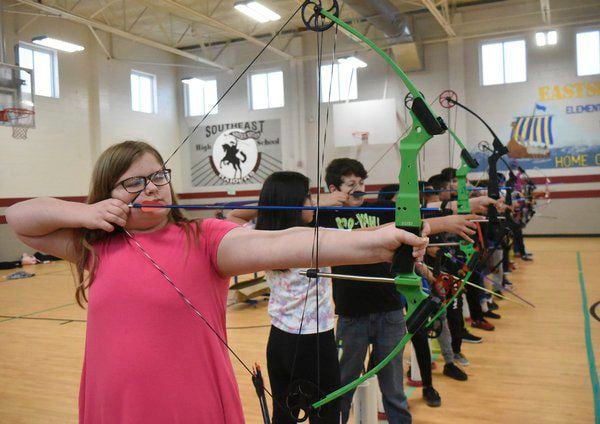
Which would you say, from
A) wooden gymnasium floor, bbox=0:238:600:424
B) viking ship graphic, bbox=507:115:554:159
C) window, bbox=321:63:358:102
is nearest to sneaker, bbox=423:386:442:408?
wooden gymnasium floor, bbox=0:238:600:424

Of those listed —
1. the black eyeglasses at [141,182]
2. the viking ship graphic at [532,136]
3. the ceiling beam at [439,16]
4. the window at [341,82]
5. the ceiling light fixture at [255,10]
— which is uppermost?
the ceiling beam at [439,16]

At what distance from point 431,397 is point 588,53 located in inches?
382

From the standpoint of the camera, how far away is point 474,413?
2762 mm

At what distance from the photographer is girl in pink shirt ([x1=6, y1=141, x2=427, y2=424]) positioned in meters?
1.06

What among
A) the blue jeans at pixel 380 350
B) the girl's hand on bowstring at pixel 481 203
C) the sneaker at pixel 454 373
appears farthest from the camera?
the sneaker at pixel 454 373

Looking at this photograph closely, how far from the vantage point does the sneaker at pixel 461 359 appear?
353 cm

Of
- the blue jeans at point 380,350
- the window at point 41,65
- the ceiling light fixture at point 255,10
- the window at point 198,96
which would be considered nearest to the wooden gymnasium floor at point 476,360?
the blue jeans at point 380,350

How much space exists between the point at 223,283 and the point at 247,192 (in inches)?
468

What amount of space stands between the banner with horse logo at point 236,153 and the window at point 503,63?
4.67 metres

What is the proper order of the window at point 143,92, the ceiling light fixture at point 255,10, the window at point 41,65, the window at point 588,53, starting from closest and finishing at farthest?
the ceiling light fixture at point 255,10 → the window at point 41,65 → the window at point 588,53 → the window at point 143,92

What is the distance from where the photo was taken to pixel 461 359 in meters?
3.56

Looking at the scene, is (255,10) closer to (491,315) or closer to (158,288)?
(491,315)

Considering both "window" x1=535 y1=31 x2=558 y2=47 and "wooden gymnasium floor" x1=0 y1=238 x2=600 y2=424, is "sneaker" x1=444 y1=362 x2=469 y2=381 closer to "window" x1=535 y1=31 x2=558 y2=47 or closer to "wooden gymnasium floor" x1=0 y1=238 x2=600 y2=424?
"wooden gymnasium floor" x1=0 y1=238 x2=600 y2=424

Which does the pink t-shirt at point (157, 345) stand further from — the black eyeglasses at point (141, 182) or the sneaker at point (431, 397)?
the sneaker at point (431, 397)
